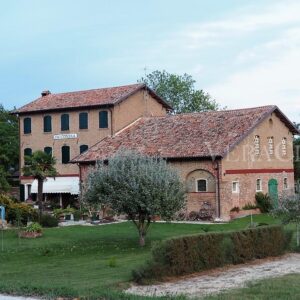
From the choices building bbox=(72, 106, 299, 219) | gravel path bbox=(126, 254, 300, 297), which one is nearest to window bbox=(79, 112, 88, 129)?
building bbox=(72, 106, 299, 219)

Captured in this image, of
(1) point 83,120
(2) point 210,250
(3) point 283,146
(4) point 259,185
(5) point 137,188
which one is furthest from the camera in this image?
(1) point 83,120

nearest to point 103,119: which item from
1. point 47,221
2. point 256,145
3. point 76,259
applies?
point 256,145

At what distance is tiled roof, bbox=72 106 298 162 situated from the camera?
130 feet

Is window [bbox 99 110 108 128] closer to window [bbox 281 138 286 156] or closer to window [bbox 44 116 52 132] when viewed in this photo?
window [bbox 44 116 52 132]

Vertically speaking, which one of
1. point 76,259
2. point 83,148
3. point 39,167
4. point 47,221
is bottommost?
point 76,259

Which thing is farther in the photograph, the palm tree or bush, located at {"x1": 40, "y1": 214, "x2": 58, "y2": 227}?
the palm tree

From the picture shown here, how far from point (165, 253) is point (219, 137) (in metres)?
24.9

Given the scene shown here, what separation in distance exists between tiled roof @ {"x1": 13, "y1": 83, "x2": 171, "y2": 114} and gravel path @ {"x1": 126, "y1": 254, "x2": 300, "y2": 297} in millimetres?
29607

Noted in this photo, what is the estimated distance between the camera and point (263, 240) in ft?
66.7

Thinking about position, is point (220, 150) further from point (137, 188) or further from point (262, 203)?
point (137, 188)

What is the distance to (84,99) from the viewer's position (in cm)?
4978

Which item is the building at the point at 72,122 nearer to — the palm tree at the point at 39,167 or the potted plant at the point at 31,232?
the palm tree at the point at 39,167

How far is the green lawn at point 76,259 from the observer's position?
1336cm

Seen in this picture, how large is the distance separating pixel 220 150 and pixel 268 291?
25358 mm
